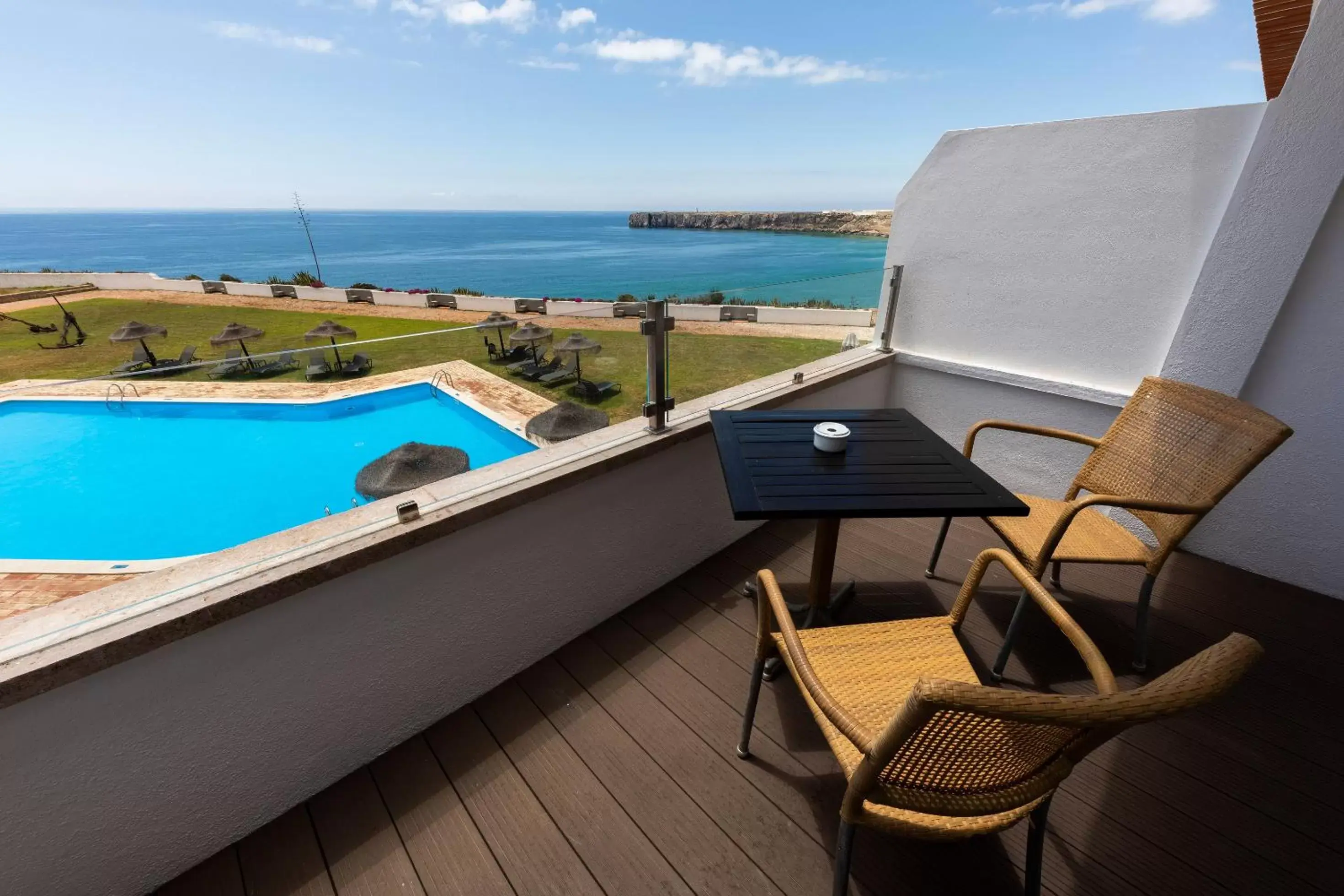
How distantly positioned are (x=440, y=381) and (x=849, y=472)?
370 centimetres

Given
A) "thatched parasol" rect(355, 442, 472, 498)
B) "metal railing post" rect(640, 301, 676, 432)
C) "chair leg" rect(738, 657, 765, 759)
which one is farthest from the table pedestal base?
"thatched parasol" rect(355, 442, 472, 498)

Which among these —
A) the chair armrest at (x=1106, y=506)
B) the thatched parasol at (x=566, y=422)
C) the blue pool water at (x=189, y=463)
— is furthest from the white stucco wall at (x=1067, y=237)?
the blue pool water at (x=189, y=463)

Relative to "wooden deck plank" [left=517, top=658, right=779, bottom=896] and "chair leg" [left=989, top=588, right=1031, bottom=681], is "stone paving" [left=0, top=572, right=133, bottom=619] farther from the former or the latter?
"chair leg" [left=989, top=588, right=1031, bottom=681]

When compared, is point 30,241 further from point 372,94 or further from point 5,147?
point 5,147

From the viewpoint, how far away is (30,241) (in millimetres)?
102375

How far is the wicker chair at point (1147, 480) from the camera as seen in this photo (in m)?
1.77

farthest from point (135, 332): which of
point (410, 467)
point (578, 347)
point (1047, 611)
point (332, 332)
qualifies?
point (1047, 611)

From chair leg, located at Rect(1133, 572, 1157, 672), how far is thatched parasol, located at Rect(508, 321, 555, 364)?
3243mm

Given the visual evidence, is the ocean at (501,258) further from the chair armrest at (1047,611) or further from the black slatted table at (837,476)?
the chair armrest at (1047,611)

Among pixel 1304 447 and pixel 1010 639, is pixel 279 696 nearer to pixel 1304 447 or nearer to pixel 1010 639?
pixel 1010 639

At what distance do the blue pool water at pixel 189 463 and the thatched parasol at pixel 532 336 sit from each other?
0.95 m

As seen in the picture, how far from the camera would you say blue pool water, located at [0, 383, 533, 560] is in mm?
2793

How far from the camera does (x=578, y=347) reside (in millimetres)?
4457

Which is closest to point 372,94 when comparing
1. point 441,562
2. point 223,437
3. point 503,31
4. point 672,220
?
point 503,31
